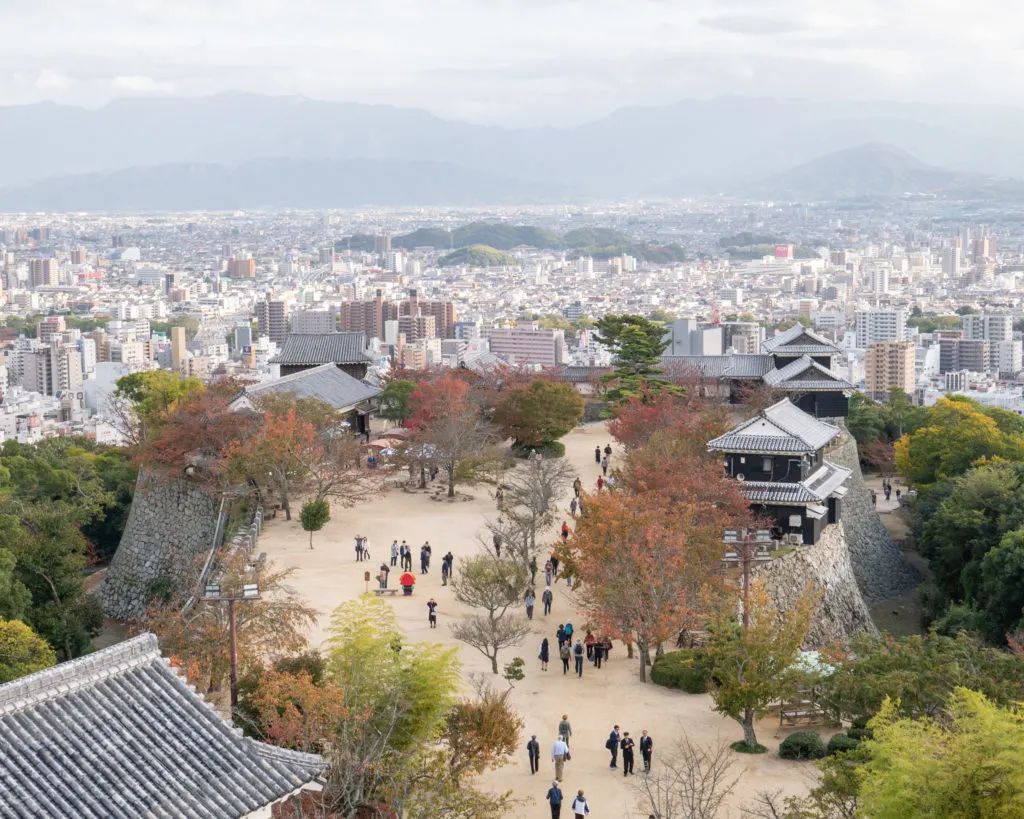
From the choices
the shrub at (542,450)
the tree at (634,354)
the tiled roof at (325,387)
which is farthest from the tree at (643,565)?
the tree at (634,354)

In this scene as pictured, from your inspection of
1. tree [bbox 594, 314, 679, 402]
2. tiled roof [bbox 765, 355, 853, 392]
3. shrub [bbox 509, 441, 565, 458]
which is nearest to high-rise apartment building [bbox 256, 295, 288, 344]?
tree [bbox 594, 314, 679, 402]

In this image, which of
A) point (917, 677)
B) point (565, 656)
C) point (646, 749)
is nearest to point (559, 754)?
point (646, 749)

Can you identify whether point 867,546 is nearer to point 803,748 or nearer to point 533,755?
point 803,748

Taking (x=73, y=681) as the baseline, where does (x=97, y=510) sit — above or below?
below

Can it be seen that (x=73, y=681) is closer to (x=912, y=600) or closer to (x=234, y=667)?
(x=234, y=667)

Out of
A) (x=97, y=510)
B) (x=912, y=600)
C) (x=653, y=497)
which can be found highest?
(x=653, y=497)

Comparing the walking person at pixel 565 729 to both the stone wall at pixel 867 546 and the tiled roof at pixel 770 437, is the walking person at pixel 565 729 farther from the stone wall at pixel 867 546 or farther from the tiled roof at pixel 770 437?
the stone wall at pixel 867 546

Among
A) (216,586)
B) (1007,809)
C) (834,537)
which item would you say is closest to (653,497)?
(834,537)
